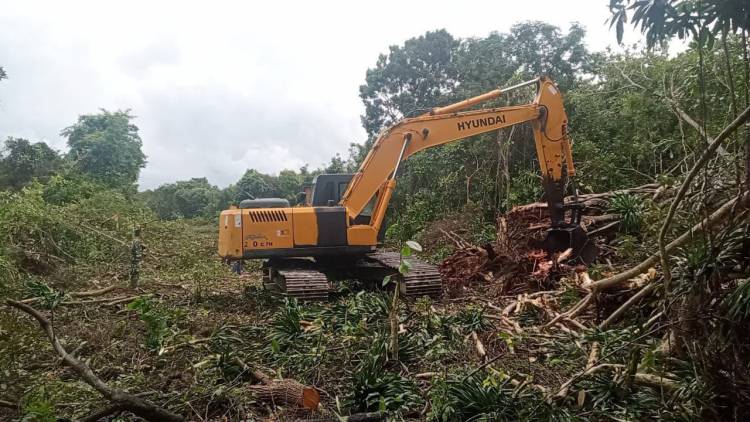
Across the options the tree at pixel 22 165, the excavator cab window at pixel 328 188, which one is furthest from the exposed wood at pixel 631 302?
the tree at pixel 22 165

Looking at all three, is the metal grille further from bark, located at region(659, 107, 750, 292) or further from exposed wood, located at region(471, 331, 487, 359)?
bark, located at region(659, 107, 750, 292)

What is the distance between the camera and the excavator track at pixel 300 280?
7.04 meters

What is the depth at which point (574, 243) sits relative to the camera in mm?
8008

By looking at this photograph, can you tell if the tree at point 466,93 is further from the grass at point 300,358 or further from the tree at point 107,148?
the tree at point 107,148

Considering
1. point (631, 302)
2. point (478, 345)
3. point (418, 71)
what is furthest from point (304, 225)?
point (418, 71)

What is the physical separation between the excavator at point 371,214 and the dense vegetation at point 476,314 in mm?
564

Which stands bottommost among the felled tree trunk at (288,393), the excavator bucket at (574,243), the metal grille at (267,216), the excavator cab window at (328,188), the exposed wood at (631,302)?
the felled tree trunk at (288,393)

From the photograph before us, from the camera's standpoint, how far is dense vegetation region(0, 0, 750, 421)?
3250 millimetres

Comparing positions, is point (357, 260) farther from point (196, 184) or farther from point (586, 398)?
point (196, 184)

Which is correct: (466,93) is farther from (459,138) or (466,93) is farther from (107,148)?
(107,148)

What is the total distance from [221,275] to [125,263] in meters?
1.85

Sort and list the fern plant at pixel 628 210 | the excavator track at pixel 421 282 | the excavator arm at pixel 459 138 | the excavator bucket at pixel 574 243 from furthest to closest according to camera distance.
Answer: the fern plant at pixel 628 210
the excavator arm at pixel 459 138
the excavator bucket at pixel 574 243
the excavator track at pixel 421 282

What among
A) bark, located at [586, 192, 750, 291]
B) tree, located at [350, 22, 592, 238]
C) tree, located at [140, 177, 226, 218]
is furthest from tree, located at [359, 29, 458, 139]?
bark, located at [586, 192, 750, 291]

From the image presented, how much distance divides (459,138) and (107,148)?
1915 centimetres
